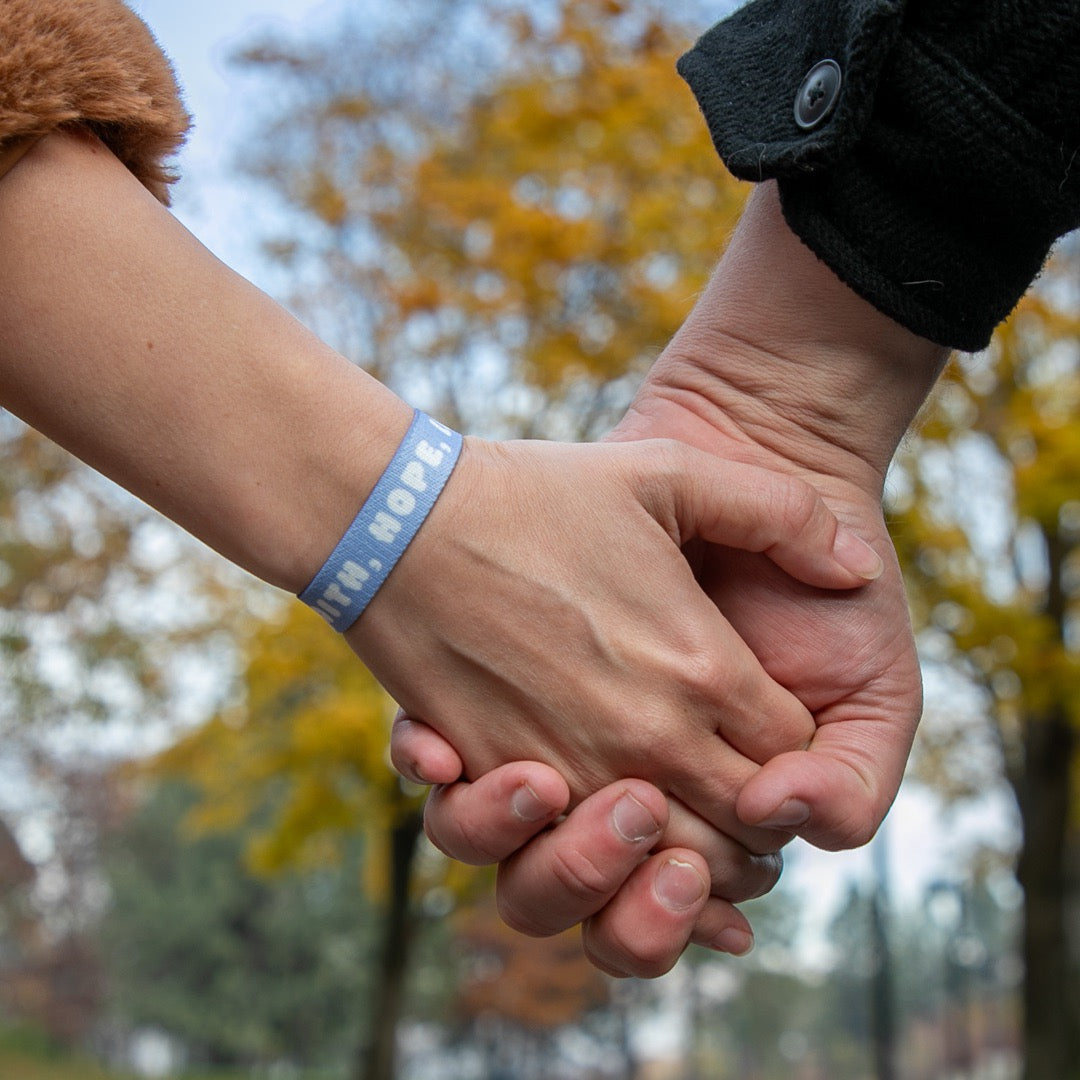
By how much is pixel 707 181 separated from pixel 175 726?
909cm

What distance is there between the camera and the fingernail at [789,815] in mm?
1677

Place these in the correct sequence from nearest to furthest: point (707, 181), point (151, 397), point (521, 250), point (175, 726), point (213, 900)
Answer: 1. point (151, 397)
2. point (707, 181)
3. point (521, 250)
4. point (175, 726)
5. point (213, 900)

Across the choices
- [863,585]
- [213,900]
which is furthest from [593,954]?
[213,900]

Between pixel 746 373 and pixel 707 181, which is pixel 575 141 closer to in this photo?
pixel 707 181

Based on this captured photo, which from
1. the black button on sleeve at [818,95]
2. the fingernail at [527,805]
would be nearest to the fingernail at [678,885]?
the fingernail at [527,805]

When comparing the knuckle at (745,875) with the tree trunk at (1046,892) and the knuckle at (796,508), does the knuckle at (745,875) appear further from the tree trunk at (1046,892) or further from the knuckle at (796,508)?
the tree trunk at (1046,892)

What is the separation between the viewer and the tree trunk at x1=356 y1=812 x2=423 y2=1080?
11.9 meters

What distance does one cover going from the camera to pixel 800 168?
1524mm

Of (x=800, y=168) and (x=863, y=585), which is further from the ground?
(x=800, y=168)

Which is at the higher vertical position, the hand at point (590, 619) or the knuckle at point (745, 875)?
the hand at point (590, 619)

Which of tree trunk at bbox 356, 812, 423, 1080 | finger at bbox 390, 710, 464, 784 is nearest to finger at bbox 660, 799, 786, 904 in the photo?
finger at bbox 390, 710, 464, 784

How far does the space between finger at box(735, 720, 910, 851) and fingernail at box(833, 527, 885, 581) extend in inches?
10.7

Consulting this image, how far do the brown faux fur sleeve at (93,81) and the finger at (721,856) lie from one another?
1.22m

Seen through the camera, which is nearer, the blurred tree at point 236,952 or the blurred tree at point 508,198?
the blurred tree at point 508,198
